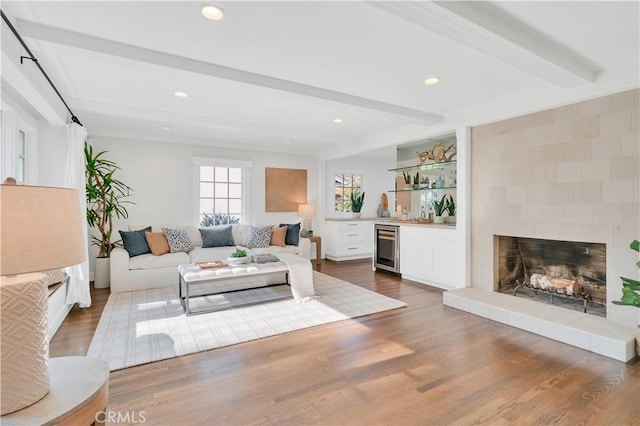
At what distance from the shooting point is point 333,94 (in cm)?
353

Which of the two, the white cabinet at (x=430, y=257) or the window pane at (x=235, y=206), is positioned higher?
the window pane at (x=235, y=206)

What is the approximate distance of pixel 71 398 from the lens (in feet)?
3.51

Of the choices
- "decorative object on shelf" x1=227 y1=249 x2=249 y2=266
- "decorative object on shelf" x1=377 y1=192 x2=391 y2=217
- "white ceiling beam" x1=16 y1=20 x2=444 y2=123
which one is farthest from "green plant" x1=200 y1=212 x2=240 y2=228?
"white ceiling beam" x1=16 y1=20 x2=444 y2=123

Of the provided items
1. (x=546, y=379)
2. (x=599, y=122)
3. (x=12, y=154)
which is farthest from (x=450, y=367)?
(x=12, y=154)

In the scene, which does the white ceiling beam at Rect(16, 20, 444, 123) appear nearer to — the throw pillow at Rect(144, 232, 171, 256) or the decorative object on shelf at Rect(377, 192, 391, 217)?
the throw pillow at Rect(144, 232, 171, 256)

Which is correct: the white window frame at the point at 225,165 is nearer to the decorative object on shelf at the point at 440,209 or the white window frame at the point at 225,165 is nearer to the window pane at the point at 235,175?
the window pane at the point at 235,175

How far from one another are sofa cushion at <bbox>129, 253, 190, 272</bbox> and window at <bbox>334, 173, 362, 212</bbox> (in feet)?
12.4

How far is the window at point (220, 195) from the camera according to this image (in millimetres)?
6176

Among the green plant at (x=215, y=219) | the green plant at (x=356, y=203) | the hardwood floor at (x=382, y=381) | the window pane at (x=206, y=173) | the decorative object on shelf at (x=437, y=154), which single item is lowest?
the hardwood floor at (x=382, y=381)

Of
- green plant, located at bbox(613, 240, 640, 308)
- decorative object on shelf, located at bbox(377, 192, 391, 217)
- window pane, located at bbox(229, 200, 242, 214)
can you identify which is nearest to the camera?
green plant, located at bbox(613, 240, 640, 308)

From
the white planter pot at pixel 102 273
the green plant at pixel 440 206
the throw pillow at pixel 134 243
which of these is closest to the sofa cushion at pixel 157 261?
the throw pillow at pixel 134 243

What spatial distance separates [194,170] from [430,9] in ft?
16.9

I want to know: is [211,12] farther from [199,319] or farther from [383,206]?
[383,206]

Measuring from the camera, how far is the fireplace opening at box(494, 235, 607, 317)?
3398 millimetres
